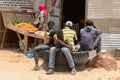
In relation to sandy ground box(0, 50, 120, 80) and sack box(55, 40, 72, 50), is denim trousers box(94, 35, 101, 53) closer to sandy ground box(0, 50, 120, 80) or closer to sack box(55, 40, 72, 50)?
sandy ground box(0, 50, 120, 80)

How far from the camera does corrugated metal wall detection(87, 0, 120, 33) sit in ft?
42.4

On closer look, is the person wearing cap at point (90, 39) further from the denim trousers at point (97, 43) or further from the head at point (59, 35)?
the head at point (59, 35)

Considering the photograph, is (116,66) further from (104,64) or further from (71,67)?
(71,67)

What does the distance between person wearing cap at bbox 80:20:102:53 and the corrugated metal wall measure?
148 cm

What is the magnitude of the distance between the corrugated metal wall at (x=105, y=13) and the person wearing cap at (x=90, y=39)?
148 centimetres

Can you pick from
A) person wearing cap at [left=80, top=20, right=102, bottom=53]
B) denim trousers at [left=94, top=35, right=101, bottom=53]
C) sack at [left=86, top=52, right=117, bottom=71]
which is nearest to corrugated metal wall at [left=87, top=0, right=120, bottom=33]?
person wearing cap at [left=80, top=20, right=102, bottom=53]

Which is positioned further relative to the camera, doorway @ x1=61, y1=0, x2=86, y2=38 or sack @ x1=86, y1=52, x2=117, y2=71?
doorway @ x1=61, y1=0, x2=86, y2=38

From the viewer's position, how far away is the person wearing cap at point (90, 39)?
11.3 meters

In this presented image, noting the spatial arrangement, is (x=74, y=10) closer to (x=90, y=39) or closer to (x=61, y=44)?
(x=90, y=39)

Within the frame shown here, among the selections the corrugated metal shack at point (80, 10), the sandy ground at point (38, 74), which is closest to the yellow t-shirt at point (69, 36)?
the sandy ground at point (38, 74)

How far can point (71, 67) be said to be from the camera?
10.6 metres

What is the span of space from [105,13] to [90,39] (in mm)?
2000

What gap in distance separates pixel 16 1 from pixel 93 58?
543 cm

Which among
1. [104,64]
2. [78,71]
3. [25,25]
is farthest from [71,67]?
[25,25]
